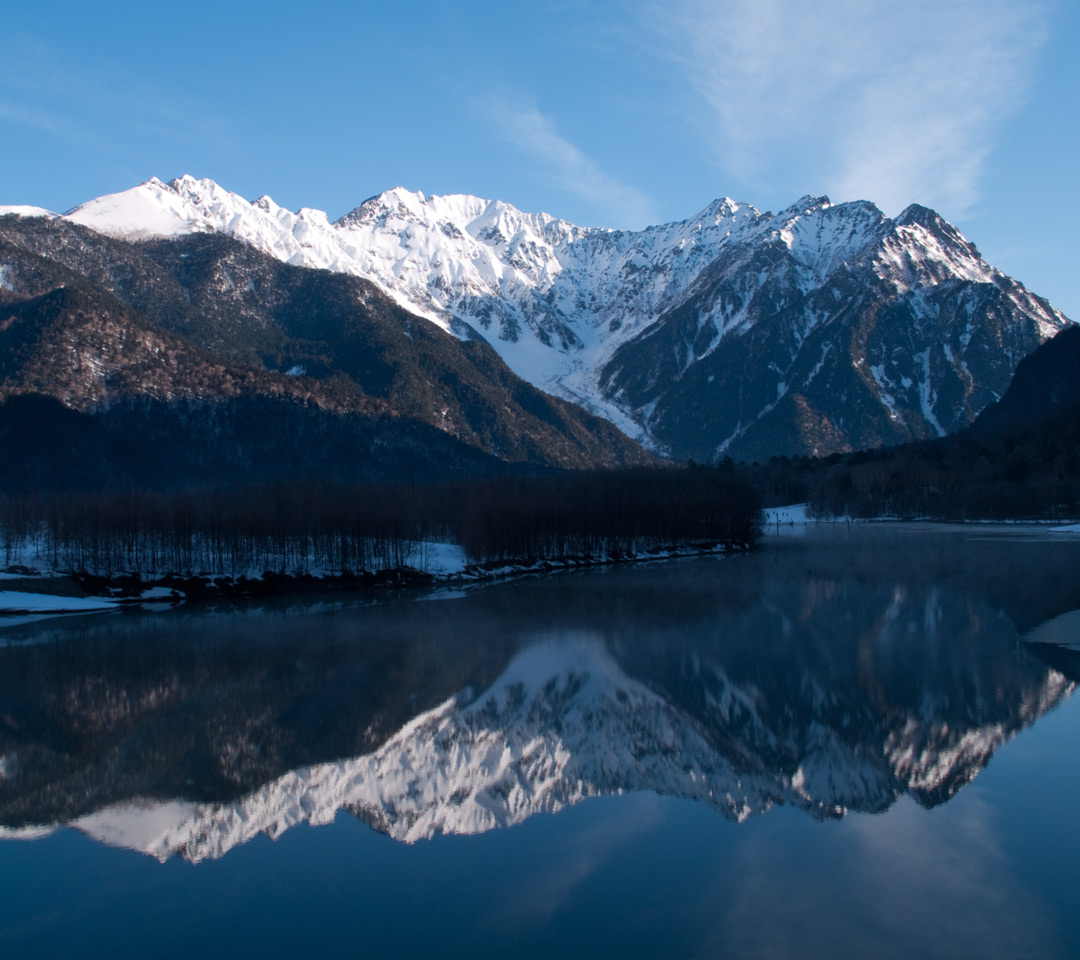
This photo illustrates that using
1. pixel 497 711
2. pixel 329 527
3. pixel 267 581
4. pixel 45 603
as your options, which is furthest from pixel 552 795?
pixel 329 527

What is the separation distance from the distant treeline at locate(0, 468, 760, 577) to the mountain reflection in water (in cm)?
1787

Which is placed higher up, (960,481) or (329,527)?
(960,481)

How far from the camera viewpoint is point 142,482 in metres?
169

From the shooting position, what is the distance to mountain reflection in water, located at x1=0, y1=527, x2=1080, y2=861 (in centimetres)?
1741

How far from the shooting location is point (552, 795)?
17703mm

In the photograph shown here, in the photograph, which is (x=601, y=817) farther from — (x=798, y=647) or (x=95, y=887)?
(x=798, y=647)

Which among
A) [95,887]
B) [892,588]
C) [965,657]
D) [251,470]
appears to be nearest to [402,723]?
[95,887]

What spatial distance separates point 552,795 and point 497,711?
7263 mm

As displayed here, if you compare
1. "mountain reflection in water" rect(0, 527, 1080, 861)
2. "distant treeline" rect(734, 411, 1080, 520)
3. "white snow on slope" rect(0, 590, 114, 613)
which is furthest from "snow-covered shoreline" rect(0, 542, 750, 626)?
"distant treeline" rect(734, 411, 1080, 520)

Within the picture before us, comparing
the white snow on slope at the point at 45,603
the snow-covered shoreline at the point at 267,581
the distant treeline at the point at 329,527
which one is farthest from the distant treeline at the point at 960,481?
the white snow on slope at the point at 45,603

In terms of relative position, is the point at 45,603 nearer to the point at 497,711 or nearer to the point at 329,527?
the point at 329,527

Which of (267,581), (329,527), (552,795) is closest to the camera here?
(552,795)

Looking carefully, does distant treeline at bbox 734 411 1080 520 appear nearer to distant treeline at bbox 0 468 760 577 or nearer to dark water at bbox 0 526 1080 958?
distant treeline at bbox 0 468 760 577

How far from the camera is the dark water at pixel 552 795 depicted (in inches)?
473
